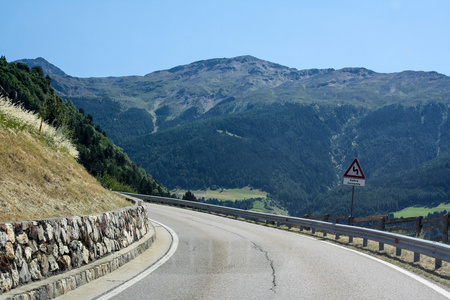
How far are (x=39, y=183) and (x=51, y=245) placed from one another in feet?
19.3

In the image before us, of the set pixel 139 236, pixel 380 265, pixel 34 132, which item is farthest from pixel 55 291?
pixel 34 132

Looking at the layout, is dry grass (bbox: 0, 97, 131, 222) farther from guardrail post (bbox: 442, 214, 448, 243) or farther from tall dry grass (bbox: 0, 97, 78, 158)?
guardrail post (bbox: 442, 214, 448, 243)

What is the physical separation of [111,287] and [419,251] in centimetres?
673

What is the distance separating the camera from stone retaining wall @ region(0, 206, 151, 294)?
628 cm

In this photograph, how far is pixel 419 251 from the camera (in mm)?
10508

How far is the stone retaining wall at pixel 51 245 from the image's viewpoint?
6281mm

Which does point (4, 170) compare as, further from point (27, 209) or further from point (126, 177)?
point (126, 177)

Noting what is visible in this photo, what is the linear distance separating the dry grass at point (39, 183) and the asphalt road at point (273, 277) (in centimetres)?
315

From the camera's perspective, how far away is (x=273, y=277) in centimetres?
866

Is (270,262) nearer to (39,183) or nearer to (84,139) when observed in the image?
(39,183)

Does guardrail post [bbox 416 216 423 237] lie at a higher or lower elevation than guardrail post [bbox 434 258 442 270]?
higher

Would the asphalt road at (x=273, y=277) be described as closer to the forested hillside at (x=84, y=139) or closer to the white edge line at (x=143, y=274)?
the white edge line at (x=143, y=274)

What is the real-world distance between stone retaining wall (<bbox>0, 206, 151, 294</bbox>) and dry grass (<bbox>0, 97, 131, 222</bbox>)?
5.47 ft

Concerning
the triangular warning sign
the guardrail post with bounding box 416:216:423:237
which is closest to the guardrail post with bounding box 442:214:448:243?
the guardrail post with bounding box 416:216:423:237
